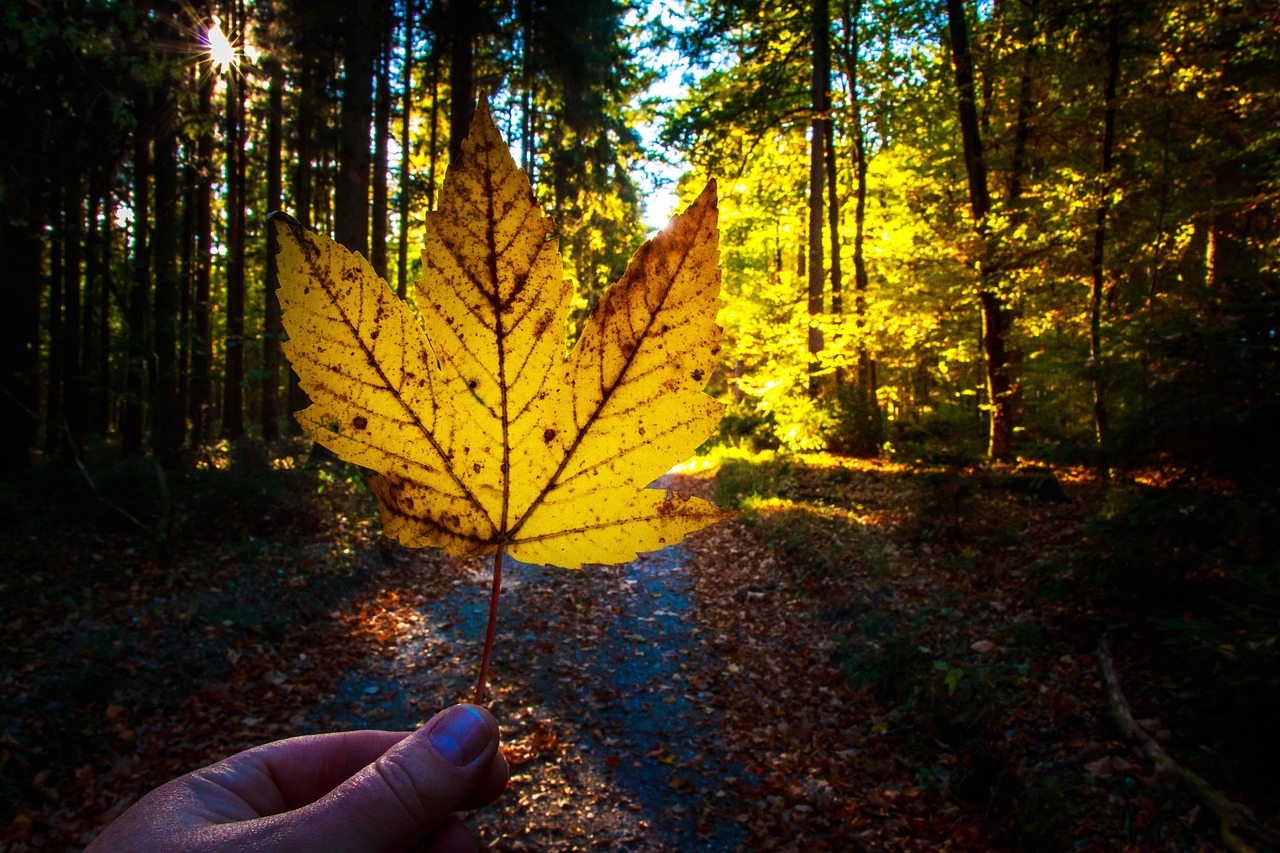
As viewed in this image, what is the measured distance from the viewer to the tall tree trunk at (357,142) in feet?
18.9

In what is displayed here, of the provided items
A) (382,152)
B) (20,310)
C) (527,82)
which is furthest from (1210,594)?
(20,310)

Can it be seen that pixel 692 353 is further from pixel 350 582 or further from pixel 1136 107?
pixel 1136 107

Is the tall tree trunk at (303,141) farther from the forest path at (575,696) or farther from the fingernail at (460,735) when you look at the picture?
the fingernail at (460,735)

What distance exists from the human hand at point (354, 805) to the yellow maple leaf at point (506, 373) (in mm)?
460

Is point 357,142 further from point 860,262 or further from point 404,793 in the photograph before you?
point 860,262

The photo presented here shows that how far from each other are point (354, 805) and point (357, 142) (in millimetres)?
6711

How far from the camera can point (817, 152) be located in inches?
460

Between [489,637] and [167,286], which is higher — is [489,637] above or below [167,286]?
below

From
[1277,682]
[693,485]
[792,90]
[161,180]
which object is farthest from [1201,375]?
[161,180]

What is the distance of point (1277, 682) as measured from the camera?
2869mm

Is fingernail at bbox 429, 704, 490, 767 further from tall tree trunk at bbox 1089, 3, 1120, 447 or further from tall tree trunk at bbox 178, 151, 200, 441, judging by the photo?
tall tree trunk at bbox 178, 151, 200, 441

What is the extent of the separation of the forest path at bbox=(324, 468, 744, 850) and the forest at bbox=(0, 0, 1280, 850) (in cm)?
4

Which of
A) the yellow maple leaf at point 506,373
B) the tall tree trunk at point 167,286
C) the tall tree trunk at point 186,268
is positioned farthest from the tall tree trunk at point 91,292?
the yellow maple leaf at point 506,373

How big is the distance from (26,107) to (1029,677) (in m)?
12.6
